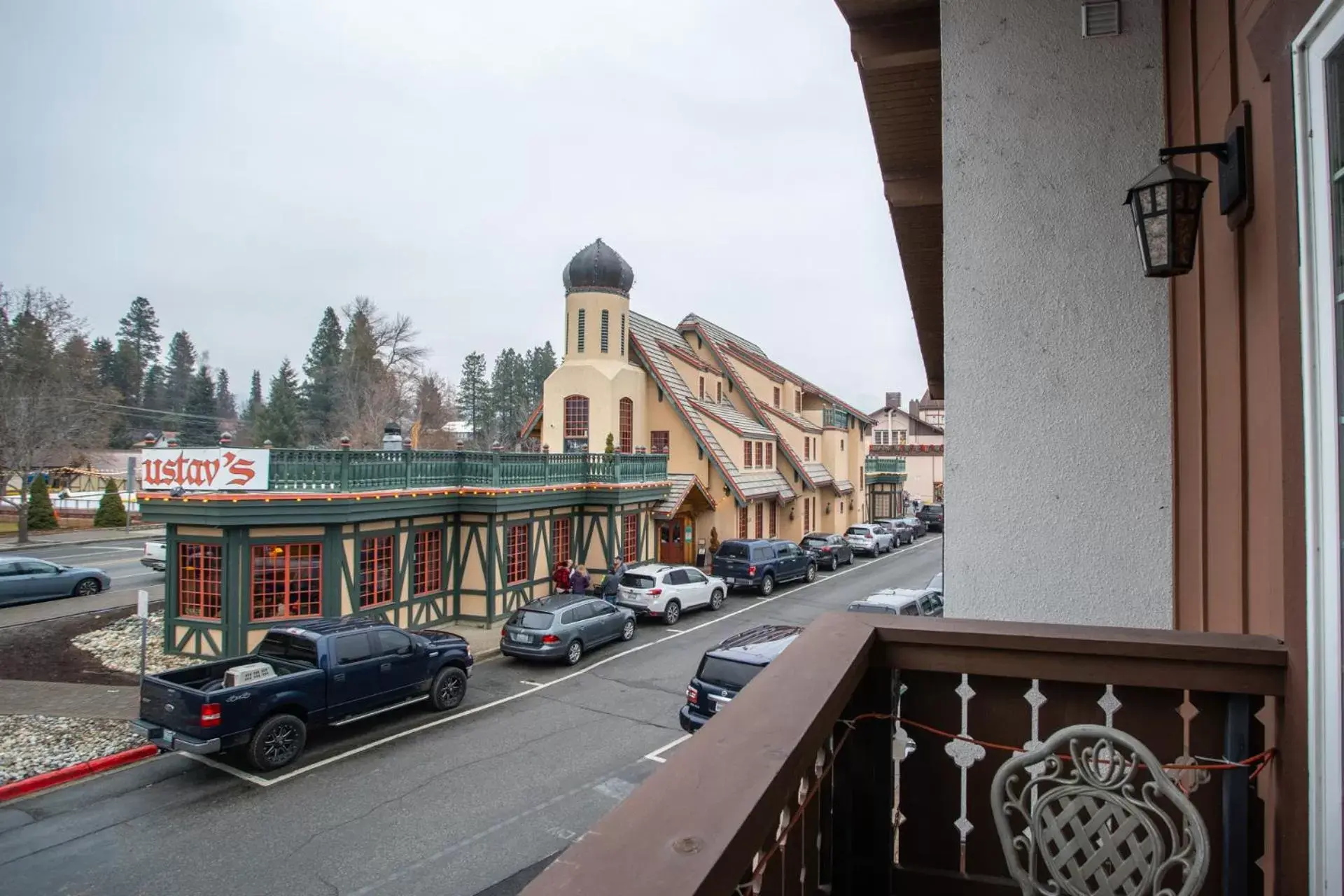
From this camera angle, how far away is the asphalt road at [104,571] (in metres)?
20.7

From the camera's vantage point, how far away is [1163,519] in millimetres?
3908

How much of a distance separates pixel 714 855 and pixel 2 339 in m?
56.3

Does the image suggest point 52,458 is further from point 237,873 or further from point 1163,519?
point 1163,519

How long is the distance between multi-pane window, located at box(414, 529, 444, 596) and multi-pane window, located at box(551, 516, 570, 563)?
376 centimetres

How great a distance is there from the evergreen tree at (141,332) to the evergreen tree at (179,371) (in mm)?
2835

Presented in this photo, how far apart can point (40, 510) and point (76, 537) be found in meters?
3.41

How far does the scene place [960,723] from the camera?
2764mm

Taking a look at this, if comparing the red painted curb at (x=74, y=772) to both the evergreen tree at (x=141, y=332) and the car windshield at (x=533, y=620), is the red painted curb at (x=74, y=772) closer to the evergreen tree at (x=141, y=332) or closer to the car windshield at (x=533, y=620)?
the car windshield at (x=533, y=620)

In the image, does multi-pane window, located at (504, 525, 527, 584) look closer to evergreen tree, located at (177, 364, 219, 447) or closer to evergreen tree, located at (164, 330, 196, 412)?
evergreen tree, located at (177, 364, 219, 447)

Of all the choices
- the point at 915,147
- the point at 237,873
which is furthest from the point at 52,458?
the point at 915,147

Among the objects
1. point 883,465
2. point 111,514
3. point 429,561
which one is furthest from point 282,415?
point 429,561

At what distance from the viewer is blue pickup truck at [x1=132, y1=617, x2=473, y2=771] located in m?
10.1

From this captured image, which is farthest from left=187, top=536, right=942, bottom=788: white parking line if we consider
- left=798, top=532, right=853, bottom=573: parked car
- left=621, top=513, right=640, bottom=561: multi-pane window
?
left=798, top=532, right=853, bottom=573: parked car

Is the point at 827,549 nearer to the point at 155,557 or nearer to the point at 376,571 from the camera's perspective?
the point at 376,571
